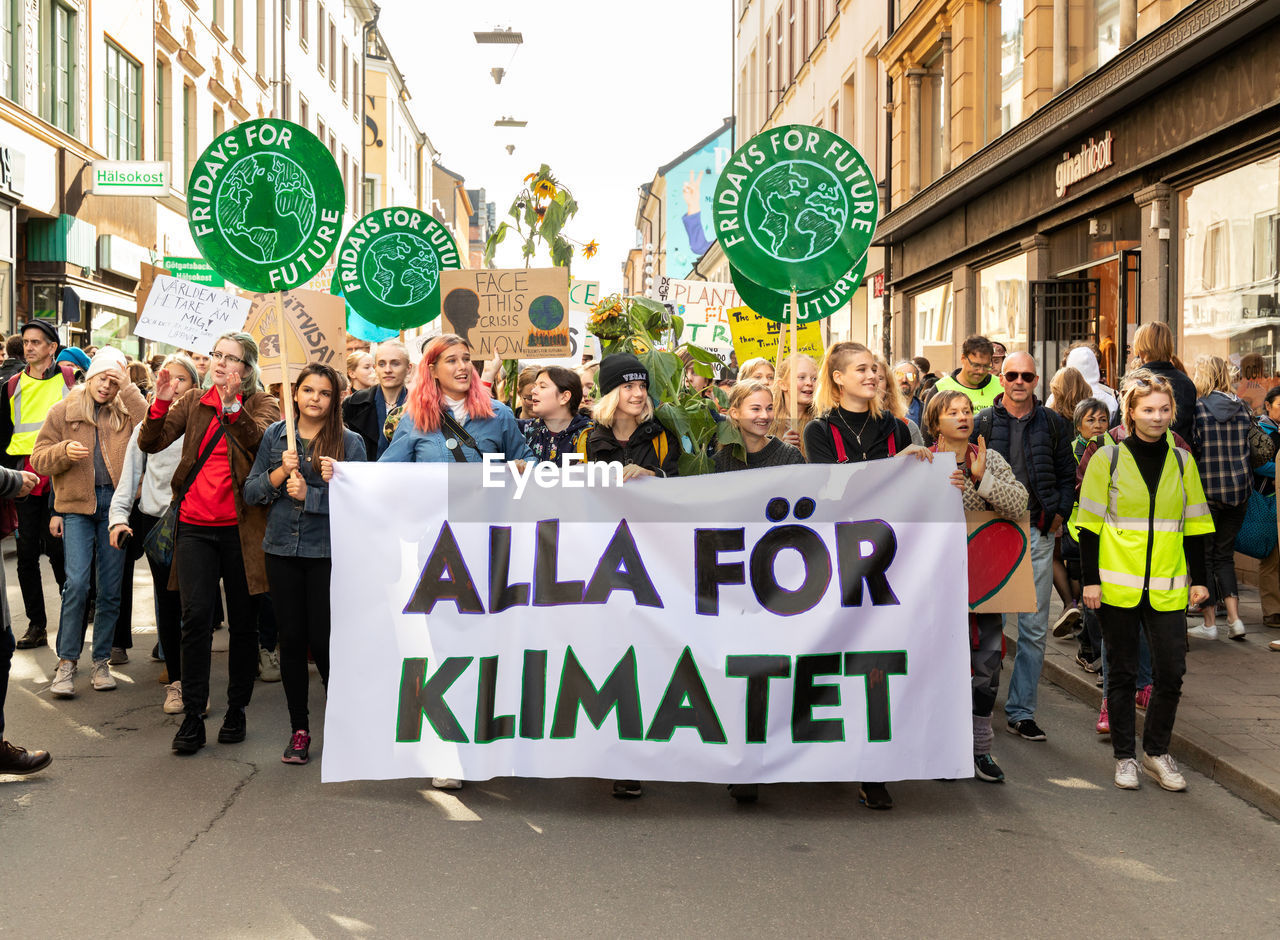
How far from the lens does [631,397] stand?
5.91m

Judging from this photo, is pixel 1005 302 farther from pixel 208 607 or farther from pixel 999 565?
pixel 208 607

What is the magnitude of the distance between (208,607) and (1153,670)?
4.22 metres

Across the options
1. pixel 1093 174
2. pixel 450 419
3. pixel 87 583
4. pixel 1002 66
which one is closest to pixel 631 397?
pixel 450 419

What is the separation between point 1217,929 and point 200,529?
4.57m

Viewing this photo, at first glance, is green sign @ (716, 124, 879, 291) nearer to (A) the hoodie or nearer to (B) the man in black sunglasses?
(B) the man in black sunglasses

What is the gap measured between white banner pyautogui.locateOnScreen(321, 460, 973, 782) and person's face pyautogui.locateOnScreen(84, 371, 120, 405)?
9.13 feet

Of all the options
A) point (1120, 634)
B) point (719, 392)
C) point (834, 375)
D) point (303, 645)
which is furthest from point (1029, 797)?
point (303, 645)

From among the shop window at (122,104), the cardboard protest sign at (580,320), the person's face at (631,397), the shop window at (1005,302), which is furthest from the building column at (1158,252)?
the shop window at (122,104)

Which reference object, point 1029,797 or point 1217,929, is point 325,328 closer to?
point 1029,797

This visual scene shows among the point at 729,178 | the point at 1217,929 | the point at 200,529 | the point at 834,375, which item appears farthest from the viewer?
the point at 729,178

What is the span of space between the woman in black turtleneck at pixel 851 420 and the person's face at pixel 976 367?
382 centimetres

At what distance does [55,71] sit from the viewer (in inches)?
851

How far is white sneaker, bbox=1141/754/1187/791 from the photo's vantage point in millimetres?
5641

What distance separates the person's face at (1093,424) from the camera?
825 centimetres
